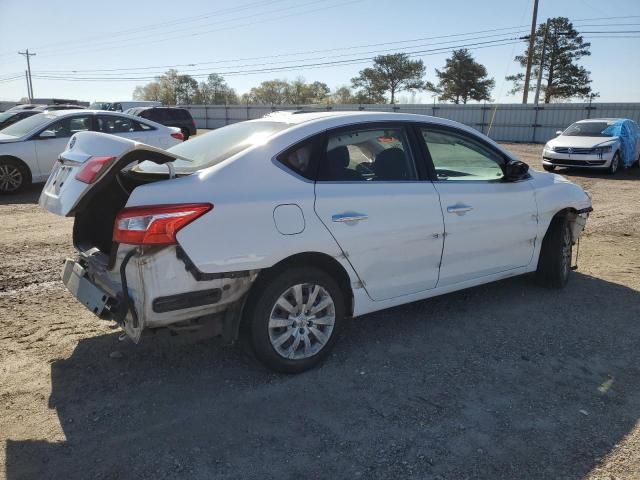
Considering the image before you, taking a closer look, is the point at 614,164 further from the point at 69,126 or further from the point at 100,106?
the point at 100,106

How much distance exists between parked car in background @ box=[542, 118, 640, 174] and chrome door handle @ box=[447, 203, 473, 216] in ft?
39.8

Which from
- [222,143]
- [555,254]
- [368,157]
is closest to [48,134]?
[222,143]

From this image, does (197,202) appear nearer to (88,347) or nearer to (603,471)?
(88,347)

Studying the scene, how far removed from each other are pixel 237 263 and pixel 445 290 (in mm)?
1908

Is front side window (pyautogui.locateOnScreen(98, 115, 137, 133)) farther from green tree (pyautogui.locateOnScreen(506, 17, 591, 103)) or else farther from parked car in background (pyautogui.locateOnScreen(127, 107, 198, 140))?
green tree (pyautogui.locateOnScreen(506, 17, 591, 103))

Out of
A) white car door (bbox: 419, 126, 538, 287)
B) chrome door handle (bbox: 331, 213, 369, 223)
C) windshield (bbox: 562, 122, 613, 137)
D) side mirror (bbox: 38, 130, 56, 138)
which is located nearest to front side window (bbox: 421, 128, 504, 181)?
white car door (bbox: 419, 126, 538, 287)

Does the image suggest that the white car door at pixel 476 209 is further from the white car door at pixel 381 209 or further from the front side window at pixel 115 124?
the front side window at pixel 115 124

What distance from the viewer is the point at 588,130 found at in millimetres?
15430

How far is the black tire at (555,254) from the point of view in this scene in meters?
4.95

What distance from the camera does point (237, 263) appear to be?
118 inches

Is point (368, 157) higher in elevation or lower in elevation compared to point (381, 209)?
higher

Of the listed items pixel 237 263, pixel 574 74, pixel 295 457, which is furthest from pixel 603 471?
pixel 574 74

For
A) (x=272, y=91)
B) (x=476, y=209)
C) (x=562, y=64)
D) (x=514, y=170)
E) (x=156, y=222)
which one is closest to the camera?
(x=156, y=222)

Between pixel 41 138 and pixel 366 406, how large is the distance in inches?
366
